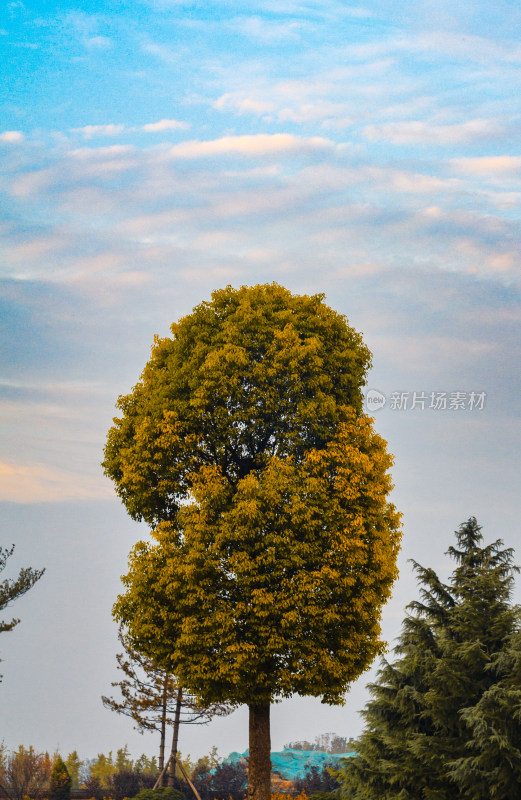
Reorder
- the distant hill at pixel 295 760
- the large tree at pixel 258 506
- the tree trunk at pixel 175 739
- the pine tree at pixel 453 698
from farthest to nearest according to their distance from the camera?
1. the distant hill at pixel 295 760
2. the tree trunk at pixel 175 739
3. the large tree at pixel 258 506
4. the pine tree at pixel 453 698

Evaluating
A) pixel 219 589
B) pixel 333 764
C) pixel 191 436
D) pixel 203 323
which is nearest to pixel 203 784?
pixel 333 764

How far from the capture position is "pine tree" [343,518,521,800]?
1355cm

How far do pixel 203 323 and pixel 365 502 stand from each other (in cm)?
574

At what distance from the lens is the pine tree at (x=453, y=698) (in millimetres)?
13555

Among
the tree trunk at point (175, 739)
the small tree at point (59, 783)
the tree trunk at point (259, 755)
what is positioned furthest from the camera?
the small tree at point (59, 783)

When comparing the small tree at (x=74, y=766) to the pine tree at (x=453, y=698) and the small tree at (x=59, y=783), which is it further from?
the pine tree at (x=453, y=698)

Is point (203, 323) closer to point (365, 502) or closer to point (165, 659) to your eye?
point (365, 502)

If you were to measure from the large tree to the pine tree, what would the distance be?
3.58ft

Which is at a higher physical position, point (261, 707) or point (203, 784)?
point (261, 707)

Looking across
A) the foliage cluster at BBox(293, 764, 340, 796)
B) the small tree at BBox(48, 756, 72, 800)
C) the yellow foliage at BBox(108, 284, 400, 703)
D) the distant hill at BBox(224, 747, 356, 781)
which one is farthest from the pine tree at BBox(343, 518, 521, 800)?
the small tree at BBox(48, 756, 72, 800)

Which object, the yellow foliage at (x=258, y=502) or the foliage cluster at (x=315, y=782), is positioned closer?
the yellow foliage at (x=258, y=502)

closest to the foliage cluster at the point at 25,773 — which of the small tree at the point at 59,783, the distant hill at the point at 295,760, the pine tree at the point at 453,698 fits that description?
the small tree at the point at 59,783

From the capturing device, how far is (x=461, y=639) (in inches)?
609

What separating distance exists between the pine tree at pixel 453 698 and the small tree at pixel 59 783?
9673mm
